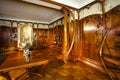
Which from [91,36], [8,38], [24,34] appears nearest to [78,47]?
[91,36]

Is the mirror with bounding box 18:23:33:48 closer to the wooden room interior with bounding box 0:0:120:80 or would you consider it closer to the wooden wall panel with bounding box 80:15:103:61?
the wooden room interior with bounding box 0:0:120:80

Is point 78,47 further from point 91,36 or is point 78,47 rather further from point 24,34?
point 24,34

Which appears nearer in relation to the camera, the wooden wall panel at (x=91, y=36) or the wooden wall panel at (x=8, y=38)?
the wooden wall panel at (x=91, y=36)

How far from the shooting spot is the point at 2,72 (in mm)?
1515

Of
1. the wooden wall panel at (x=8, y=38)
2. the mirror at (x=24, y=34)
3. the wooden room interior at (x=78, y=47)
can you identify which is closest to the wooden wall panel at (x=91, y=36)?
the wooden room interior at (x=78, y=47)

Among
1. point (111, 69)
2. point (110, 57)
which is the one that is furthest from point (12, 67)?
point (110, 57)

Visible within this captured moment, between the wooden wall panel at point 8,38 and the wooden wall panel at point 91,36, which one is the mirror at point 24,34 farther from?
the wooden wall panel at point 91,36

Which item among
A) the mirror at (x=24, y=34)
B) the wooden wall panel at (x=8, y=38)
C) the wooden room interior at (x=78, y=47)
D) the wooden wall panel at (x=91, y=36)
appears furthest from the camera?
the mirror at (x=24, y=34)

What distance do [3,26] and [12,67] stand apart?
5081 millimetres

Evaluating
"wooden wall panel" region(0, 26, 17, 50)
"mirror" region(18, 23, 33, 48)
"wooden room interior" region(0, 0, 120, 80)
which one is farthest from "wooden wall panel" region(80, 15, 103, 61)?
"wooden wall panel" region(0, 26, 17, 50)

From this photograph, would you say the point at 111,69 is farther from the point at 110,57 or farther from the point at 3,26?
the point at 3,26

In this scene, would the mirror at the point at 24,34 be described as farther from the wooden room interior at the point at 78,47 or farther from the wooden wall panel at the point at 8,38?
the wooden room interior at the point at 78,47

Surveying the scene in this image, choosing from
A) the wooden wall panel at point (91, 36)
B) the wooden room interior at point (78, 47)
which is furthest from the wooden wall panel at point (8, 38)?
the wooden wall panel at point (91, 36)

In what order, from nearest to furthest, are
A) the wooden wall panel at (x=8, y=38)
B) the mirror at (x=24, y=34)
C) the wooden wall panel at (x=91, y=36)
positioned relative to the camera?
the wooden wall panel at (x=91, y=36)
the wooden wall panel at (x=8, y=38)
the mirror at (x=24, y=34)
